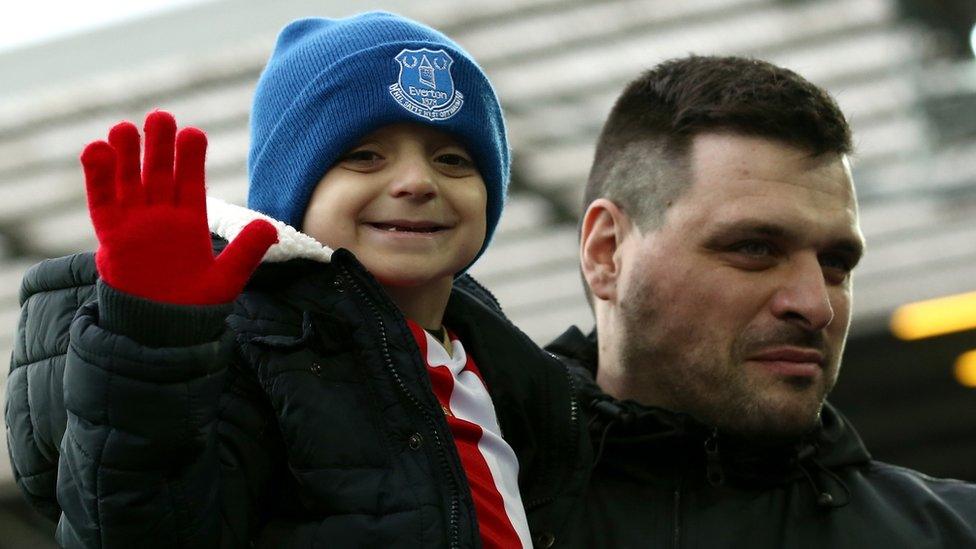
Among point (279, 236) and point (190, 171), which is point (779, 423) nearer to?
point (279, 236)

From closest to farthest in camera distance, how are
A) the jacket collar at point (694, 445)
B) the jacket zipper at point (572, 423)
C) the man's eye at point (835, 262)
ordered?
the jacket zipper at point (572, 423) < the jacket collar at point (694, 445) < the man's eye at point (835, 262)

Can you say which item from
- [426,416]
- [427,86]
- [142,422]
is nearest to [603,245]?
[427,86]

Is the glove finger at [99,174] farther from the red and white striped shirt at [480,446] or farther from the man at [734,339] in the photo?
the man at [734,339]

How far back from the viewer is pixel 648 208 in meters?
2.90

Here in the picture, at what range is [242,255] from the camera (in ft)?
5.72

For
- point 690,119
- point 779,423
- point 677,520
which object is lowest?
point 677,520

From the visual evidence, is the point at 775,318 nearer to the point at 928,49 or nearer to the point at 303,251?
the point at 303,251

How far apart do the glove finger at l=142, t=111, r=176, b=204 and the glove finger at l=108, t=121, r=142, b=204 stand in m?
0.01

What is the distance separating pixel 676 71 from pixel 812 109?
32 centimetres

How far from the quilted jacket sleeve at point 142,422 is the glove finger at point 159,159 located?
5.1 inches

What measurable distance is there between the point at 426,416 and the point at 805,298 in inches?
38.0

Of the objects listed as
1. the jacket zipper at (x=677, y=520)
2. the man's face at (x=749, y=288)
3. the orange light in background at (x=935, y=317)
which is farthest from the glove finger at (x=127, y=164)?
the orange light in background at (x=935, y=317)

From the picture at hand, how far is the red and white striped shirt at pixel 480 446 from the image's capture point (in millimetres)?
2072

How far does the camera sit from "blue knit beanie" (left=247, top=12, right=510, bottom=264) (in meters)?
2.19
